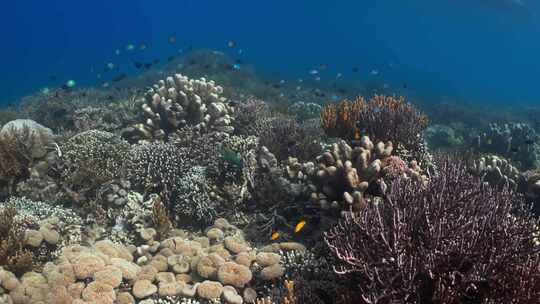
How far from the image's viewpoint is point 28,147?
27.3 feet

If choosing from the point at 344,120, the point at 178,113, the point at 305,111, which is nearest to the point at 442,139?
the point at 305,111

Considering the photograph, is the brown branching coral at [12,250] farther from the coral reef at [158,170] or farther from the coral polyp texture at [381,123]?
the coral polyp texture at [381,123]

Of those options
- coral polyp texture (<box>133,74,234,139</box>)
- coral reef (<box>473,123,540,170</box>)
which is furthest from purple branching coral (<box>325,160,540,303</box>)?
coral reef (<box>473,123,540,170</box>)

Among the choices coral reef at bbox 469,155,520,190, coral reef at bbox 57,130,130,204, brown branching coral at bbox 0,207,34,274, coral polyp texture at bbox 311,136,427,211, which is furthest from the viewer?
coral reef at bbox 469,155,520,190

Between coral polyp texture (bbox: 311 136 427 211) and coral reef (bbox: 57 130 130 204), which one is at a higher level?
coral polyp texture (bbox: 311 136 427 211)

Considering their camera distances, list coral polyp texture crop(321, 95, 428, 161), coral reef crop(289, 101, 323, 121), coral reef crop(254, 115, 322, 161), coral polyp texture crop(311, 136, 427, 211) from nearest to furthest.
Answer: coral polyp texture crop(311, 136, 427, 211)
coral polyp texture crop(321, 95, 428, 161)
coral reef crop(254, 115, 322, 161)
coral reef crop(289, 101, 323, 121)

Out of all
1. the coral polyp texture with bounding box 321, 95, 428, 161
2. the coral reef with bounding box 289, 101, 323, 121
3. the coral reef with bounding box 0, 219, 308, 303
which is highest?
the coral polyp texture with bounding box 321, 95, 428, 161

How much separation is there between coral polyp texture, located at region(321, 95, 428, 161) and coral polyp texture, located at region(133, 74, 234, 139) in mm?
2921

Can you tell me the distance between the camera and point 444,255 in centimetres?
371

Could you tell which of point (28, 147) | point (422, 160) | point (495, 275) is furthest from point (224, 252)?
point (28, 147)

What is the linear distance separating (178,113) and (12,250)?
5.37m

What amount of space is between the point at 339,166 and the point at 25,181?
21.4 feet

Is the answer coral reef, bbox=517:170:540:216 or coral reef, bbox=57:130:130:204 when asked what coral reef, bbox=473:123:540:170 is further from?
coral reef, bbox=57:130:130:204

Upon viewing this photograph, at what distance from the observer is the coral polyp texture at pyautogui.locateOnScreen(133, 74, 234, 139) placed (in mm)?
9992
